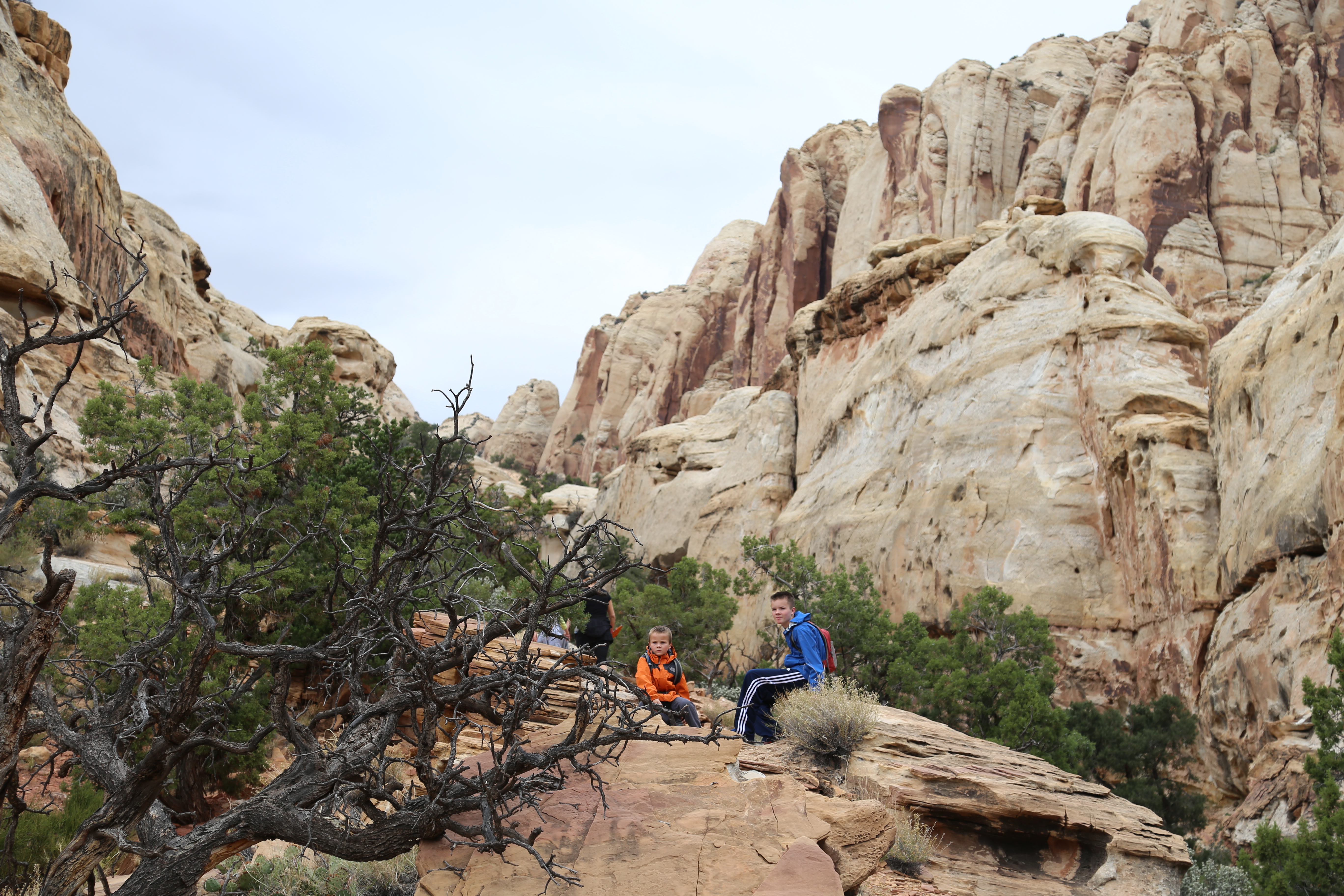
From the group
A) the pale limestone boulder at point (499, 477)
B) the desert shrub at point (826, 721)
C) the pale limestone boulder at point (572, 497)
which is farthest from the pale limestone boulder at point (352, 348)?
the desert shrub at point (826, 721)

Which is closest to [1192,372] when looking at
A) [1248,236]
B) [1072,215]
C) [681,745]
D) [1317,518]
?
[1072,215]

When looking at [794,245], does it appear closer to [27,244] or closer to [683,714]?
[27,244]

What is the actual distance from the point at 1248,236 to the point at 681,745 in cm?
4311

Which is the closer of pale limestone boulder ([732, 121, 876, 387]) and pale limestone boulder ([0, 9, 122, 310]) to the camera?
pale limestone boulder ([0, 9, 122, 310])

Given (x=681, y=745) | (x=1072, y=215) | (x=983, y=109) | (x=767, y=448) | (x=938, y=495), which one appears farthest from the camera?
(x=983, y=109)

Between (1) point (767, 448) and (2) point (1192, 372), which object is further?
(1) point (767, 448)

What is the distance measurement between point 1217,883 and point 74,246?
101 feet

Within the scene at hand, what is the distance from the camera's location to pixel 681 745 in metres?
7.77

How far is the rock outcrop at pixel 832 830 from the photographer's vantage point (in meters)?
5.66

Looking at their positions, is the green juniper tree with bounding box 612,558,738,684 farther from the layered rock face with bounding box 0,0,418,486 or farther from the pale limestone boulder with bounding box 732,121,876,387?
the pale limestone boulder with bounding box 732,121,876,387

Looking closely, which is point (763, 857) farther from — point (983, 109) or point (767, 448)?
point (983, 109)

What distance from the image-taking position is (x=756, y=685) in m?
8.99

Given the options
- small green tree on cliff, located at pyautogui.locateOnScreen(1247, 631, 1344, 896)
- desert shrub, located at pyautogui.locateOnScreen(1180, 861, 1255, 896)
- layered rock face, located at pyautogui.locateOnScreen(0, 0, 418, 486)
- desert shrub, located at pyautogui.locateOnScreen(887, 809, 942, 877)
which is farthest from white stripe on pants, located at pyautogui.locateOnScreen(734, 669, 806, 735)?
layered rock face, located at pyautogui.locateOnScreen(0, 0, 418, 486)

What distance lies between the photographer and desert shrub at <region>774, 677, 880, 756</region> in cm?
809
